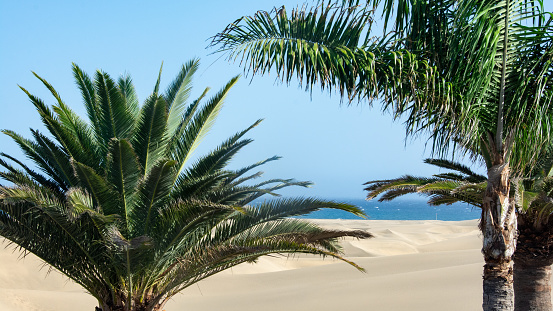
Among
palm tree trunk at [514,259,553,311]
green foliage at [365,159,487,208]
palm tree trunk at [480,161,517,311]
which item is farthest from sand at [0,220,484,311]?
palm tree trunk at [480,161,517,311]

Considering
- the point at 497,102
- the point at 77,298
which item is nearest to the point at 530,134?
the point at 497,102

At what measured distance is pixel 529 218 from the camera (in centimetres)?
973

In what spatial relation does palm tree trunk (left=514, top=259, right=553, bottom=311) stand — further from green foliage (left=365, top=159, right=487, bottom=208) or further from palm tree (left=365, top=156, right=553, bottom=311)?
green foliage (left=365, top=159, right=487, bottom=208)

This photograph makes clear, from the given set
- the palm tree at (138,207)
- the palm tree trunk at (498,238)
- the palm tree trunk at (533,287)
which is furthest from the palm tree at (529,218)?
the palm tree at (138,207)

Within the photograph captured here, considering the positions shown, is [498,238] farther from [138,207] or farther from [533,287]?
[138,207]

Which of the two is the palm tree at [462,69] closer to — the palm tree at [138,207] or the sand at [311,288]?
the palm tree at [138,207]

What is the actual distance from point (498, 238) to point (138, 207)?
4.79m

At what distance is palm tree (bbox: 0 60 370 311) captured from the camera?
22.3 feet

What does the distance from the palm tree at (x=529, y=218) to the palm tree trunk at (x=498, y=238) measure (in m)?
1.73

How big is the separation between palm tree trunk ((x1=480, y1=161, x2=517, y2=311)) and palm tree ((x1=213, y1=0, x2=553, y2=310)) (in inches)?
0.5

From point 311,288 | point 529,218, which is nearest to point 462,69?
point 529,218

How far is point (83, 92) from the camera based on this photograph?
→ 7.94 m

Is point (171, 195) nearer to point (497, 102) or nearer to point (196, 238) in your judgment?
point (196, 238)

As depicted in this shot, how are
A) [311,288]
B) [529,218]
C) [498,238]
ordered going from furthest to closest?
[311,288]
[529,218]
[498,238]
